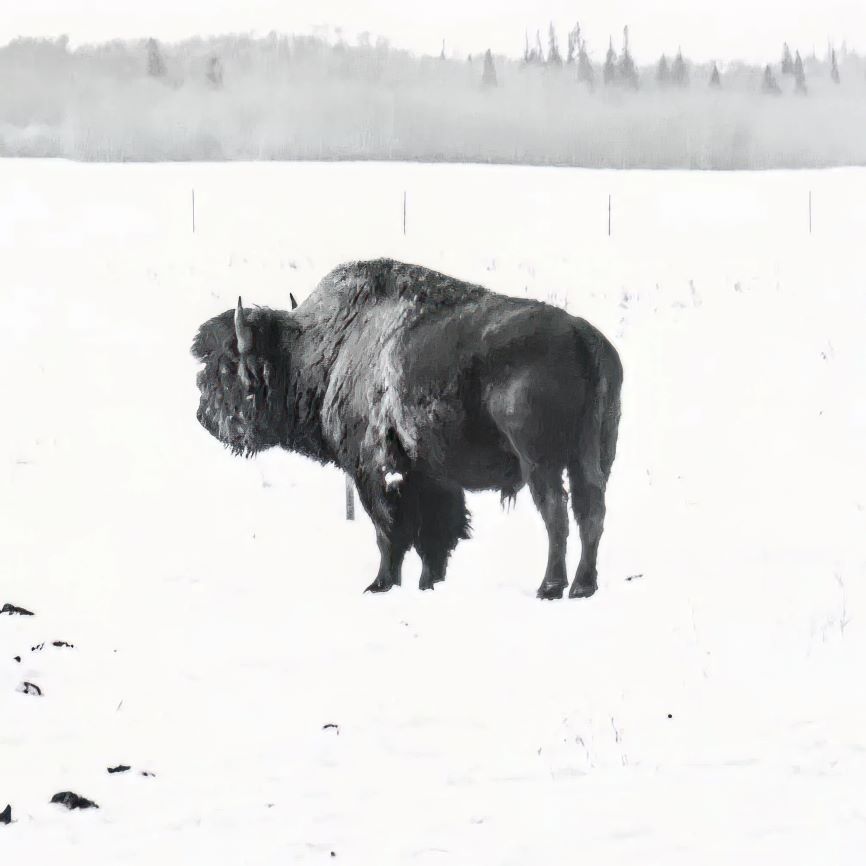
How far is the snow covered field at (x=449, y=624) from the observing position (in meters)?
4.87

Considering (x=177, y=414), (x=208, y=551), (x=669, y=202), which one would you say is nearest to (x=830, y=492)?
(x=208, y=551)

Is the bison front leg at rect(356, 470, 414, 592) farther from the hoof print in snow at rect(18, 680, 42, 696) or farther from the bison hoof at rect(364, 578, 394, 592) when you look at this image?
the hoof print in snow at rect(18, 680, 42, 696)

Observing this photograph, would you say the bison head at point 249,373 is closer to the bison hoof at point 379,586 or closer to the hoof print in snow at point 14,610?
the bison hoof at point 379,586

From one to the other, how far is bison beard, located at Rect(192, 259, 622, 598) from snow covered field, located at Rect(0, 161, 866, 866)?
0.51 metres

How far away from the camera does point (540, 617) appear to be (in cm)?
757

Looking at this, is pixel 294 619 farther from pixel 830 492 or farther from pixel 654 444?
pixel 654 444

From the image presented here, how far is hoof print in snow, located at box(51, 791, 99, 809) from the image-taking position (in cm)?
504

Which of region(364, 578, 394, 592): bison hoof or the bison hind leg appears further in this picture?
the bison hind leg

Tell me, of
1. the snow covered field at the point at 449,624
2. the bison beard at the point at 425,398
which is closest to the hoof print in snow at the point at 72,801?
the snow covered field at the point at 449,624

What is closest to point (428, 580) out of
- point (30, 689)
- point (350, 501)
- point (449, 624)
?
point (449, 624)

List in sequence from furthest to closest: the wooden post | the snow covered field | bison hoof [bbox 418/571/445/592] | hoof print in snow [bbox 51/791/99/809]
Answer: the wooden post, bison hoof [bbox 418/571/445/592], hoof print in snow [bbox 51/791/99/809], the snow covered field

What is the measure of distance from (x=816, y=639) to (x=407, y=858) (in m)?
3.06

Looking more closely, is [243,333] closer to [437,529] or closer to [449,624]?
[437,529]

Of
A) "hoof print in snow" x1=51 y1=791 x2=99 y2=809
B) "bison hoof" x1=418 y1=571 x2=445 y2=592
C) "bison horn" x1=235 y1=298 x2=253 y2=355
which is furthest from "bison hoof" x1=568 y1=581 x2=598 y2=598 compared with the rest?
"hoof print in snow" x1=51 y1=791 x2=99 y2=809
